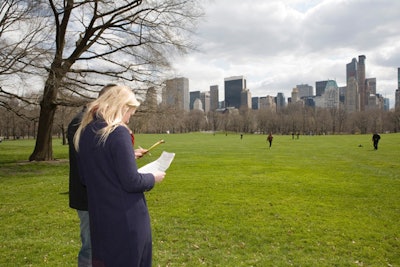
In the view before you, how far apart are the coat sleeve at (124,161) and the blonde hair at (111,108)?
0.07m

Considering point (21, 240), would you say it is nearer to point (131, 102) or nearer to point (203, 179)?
point (131, 102)

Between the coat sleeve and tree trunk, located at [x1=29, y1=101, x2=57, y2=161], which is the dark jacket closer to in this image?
the coat sleeve

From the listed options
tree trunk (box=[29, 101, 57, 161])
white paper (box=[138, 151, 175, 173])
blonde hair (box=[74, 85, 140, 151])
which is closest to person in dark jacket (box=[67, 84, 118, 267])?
white paper (box=[138, 151, 175, 173])

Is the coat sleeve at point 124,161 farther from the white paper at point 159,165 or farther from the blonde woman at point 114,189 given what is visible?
the white paper at point 159,165

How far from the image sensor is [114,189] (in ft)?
8.62

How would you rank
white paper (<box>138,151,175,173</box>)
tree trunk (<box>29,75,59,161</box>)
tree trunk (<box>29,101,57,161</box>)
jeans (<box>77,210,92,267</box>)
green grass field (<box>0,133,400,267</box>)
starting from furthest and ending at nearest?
1. tree trunk (<box>29,101,57,161</box>)
2. tree trunk (<box>29,75,59,161</box>)
3. green grass field (<box>0,133,400,267</box>)
4. jeans (<box>77,210,92,267</box>)
5. white paper (<box>138,151,175,173</box>)

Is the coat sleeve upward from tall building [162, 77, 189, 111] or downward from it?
downward

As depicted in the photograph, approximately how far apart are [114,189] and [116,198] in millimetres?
73

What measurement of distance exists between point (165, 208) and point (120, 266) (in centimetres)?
650

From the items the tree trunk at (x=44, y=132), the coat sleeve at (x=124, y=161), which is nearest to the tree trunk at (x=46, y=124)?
the tree trunk at (x=44, y=132)

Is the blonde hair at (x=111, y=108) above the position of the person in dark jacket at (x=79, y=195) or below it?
above

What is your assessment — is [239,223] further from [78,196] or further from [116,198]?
[116,198]

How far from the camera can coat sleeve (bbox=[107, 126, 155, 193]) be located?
2.55 meters

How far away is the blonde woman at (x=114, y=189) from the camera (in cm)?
257
